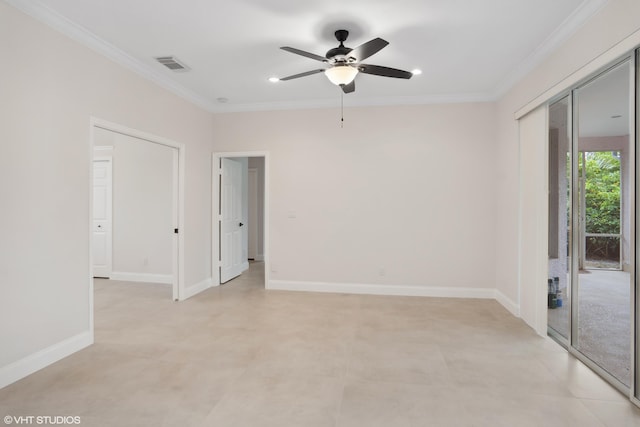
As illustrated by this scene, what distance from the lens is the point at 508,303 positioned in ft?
14.0

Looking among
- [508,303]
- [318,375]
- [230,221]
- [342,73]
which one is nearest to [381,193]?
[508,303]

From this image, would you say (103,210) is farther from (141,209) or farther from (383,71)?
(383,71)

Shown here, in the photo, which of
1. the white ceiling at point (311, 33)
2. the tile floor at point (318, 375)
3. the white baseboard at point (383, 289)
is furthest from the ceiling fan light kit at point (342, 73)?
the white baseboard at point (383, 289)

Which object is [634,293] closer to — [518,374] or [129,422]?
[518,374]

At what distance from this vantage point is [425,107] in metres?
4.90

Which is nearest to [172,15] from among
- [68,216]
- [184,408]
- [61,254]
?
[68,216]

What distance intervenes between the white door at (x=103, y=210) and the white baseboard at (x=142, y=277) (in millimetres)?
187

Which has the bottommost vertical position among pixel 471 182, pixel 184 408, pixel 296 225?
pixel 184 408

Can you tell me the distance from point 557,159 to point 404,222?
2.12 m

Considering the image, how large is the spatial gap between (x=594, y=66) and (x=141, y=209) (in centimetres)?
610

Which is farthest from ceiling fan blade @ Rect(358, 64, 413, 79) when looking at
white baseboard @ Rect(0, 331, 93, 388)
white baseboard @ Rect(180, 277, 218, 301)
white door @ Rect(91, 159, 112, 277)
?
white door @ Rect(91, 159, 112, 277)

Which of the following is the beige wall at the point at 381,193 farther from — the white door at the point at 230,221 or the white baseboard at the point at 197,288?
the white baseboard at the point at 197,288

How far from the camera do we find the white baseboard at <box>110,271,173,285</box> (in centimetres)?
568

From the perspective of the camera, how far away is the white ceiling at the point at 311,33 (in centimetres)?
267
